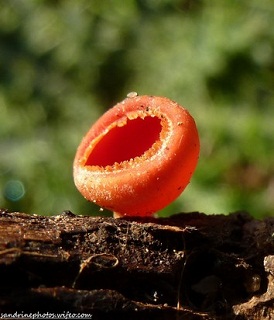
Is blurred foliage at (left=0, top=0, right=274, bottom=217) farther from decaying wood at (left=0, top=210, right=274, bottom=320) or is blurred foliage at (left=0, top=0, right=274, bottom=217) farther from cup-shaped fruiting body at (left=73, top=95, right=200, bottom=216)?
decaying wood at (left=0, top=210, right=274, bottom=320)

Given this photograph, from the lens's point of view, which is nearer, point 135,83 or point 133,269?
point 133,269

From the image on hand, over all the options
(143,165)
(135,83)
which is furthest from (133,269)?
(135,83)

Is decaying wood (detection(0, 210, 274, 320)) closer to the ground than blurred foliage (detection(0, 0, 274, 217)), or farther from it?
closer to the ground

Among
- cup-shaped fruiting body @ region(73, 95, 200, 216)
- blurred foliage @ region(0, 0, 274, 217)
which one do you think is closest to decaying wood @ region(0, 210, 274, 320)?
cup-shaped fruiting body @ region(73, 95, 200, 216)

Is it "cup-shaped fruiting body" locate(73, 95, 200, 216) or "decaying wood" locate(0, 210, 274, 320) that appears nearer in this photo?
"decaying wood" locate(0, 210, 274, 320)

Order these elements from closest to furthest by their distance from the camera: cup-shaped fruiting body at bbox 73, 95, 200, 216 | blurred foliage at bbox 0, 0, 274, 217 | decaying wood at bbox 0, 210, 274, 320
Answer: decaying wood at bbox 0, 210, 274, 320
cup-shaped fruiting body at bbox 73, 95, 200, 216
blurred foliage at bbox 0, 0, 274, 217

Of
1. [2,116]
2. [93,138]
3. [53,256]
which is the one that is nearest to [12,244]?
[53,256]

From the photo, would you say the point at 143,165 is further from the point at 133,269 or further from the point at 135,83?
the point at 135,83
